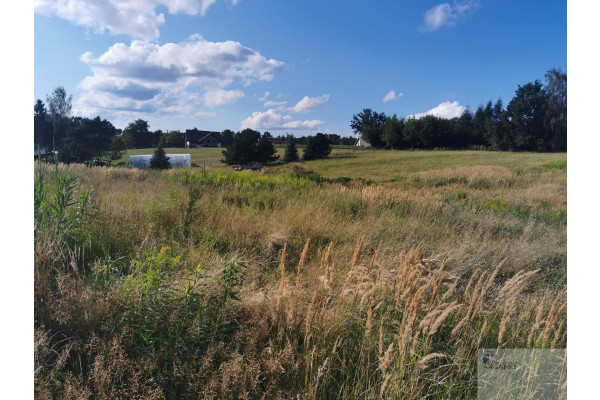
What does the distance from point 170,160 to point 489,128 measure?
4271 mm

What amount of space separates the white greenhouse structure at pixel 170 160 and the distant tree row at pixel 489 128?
2359 mm

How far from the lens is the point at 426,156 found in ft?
14.0

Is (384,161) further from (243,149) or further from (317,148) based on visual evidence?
(243,149)

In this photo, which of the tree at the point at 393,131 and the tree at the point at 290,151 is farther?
the tree at the point at 290,151

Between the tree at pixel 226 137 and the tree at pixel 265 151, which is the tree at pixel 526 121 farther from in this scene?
the tree at pixel 226 137

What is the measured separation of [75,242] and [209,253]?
1271mm

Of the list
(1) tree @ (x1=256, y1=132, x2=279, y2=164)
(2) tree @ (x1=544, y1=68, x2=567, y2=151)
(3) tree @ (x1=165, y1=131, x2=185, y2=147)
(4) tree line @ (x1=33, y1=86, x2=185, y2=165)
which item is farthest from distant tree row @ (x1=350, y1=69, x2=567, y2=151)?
(4) tree line @ (x1=33, y1=86, x2=185, y2=165)

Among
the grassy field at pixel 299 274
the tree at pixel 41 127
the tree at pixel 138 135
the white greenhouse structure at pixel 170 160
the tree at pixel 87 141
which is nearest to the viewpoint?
the grassy field at pixel 299 274

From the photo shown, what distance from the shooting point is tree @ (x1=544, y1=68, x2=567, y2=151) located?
312cm

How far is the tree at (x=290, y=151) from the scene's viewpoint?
4.01 meters

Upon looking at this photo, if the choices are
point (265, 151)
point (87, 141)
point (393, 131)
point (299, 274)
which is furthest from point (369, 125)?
point (87, 141)

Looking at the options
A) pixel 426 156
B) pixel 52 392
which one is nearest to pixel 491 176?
pixel 426 156

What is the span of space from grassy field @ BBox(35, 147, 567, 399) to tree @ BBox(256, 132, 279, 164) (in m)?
0.16

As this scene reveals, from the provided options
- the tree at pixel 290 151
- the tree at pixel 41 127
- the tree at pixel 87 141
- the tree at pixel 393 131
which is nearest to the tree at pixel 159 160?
the tree at pixel 87 141
